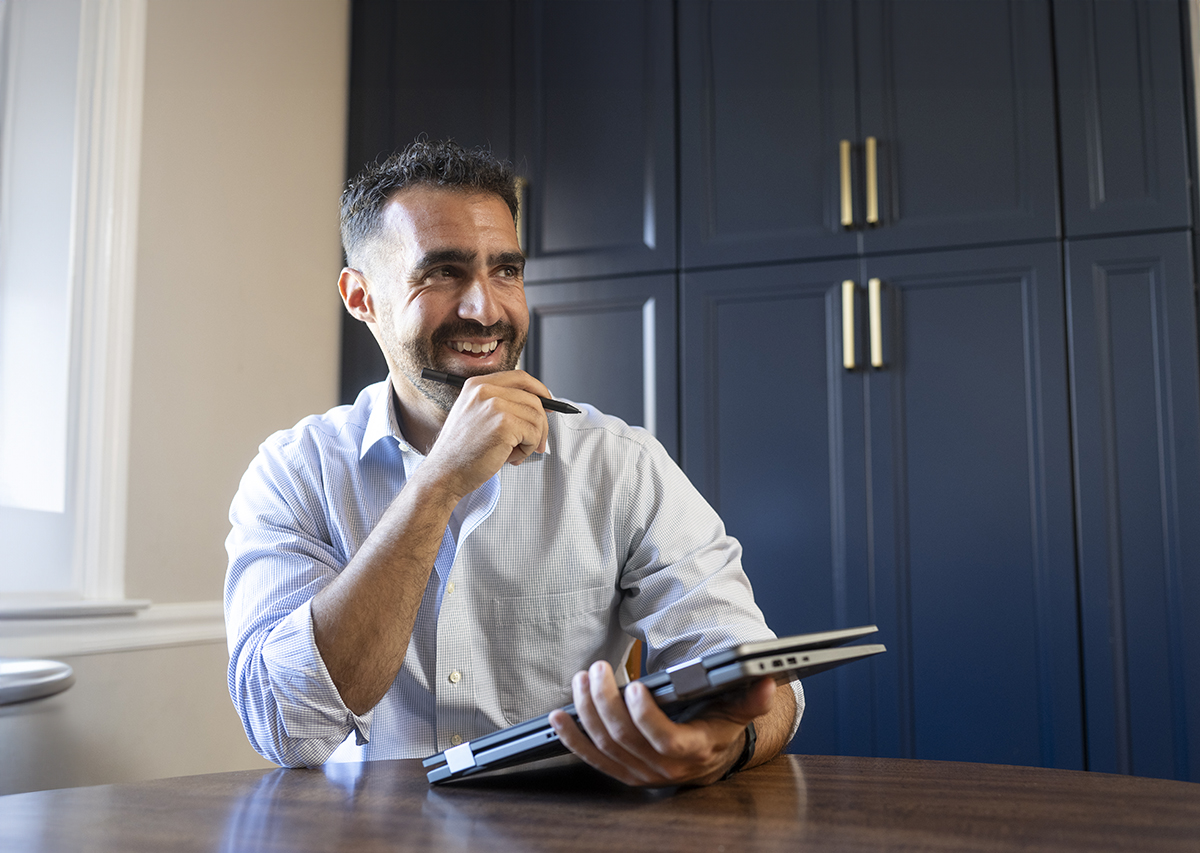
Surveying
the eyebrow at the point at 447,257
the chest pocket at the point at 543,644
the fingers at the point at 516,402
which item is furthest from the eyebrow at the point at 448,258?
the chest pocket at the point at 543,644

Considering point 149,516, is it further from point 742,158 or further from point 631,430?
point 742,158

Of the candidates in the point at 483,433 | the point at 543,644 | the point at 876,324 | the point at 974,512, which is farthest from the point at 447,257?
the point at 974,512

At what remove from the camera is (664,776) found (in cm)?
77

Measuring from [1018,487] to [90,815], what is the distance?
63.1 inches

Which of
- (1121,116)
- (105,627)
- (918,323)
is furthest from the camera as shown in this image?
(918,323)

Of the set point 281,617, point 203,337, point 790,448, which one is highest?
point 203,337

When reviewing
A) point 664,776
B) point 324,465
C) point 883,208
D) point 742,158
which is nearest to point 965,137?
point 883,208

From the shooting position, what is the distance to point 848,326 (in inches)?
77.3

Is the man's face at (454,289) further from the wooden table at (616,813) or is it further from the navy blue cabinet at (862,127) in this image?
the navy blue cabinet at (862,127)

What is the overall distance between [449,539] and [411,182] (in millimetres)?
506

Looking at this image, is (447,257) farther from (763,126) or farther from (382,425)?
(763,126)

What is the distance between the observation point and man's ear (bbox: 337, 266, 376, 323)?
148cm

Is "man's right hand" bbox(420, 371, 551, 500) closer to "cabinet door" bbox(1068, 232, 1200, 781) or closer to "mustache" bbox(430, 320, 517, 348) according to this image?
"mustache" bbox(430, 320, 517, 348)

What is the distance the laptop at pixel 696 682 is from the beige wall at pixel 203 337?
3.42ft
